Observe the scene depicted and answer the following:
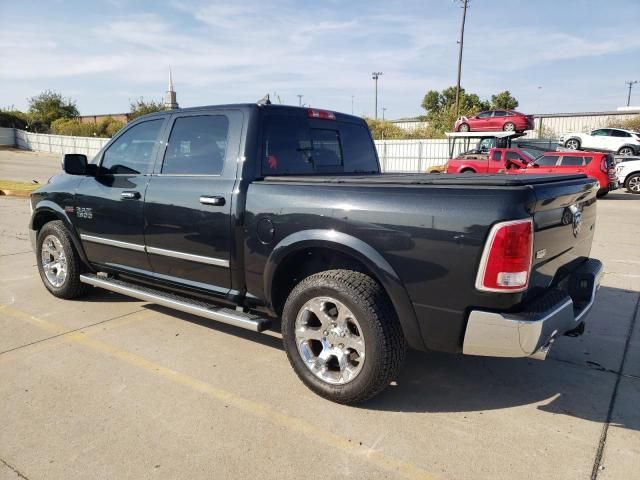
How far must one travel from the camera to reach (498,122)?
2542 cm

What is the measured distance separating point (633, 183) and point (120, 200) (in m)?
18.4

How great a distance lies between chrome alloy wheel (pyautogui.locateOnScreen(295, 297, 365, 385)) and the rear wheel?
18.1m

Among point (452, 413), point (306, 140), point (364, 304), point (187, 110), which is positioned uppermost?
point (187, 110)

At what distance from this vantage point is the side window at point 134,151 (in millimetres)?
4062

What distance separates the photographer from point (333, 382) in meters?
3.00

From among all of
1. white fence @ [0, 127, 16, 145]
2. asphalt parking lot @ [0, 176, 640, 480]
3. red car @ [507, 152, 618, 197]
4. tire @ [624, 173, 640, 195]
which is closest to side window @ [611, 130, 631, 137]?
tire @ [624, 173, 640, 195]

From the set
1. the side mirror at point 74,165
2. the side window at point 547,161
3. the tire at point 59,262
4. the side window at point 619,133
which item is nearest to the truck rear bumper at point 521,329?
the side mirror at point 74,165

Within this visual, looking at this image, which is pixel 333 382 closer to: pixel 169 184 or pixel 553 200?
pixel 553 200

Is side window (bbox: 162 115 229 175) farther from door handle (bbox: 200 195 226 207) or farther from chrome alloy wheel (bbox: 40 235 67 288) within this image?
chrome alloy wheel (bbox: 40 235 67 288)

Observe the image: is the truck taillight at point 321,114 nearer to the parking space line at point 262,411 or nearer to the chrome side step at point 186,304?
the chrome side step at point 186,304

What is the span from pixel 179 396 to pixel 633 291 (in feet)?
16.2

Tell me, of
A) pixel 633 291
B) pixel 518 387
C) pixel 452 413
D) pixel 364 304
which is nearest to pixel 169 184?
pixel 364 304

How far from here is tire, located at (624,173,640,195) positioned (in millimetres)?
16984

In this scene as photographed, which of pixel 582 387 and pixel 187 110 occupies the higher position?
pixel 187 110
